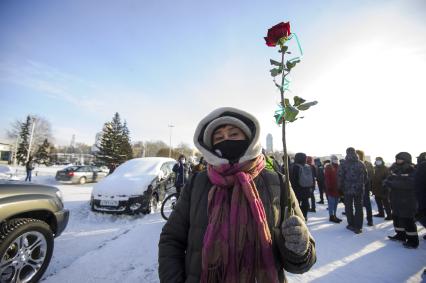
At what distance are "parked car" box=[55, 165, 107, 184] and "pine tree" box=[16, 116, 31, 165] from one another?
117 ft

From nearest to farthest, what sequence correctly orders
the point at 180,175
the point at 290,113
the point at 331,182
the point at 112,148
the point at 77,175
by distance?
the point at 290,113
the point at 331,182
the point at 180,175
the point at 77,175
the point at 112,148

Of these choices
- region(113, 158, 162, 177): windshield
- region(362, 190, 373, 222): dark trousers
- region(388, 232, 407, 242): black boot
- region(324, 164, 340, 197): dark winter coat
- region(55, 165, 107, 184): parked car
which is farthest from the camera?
region(55, 165, 107, 184): parked car

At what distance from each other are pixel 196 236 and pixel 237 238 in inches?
10.8

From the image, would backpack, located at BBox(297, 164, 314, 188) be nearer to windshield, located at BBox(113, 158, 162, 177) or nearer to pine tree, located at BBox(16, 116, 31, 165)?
windshield, located at BBox(113, 158, 162, 177)

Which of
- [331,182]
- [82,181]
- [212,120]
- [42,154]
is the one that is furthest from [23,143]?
[212,120]

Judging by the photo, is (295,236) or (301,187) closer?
(295,236)

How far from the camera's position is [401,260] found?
4.21m

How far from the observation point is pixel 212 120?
1.87 metres

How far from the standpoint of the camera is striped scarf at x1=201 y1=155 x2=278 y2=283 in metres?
1.37

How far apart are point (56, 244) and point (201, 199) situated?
15.4 feet

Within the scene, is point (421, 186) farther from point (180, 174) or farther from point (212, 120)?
point (180, 174)

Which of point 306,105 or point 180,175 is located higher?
point 306,105

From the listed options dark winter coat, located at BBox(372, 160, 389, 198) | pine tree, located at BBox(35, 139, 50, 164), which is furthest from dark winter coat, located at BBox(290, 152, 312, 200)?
pine tree, located at BBox(35, 139, 50, 164)

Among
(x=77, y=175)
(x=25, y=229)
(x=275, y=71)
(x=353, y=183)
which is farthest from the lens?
(x=77, y=175)
